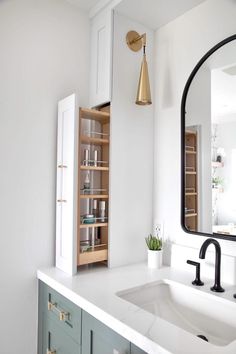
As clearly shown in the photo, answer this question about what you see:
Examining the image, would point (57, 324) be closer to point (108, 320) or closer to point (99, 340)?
point (99, 340)

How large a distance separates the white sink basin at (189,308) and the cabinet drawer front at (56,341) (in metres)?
0.33

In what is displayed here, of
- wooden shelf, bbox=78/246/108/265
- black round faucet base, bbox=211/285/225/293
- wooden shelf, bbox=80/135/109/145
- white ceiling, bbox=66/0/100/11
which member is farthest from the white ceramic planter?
white ceiling, bbox=66/0/100/11

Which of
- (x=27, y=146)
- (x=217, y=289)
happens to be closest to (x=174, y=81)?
(x=27, y=146)

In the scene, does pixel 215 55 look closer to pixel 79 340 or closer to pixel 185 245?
pixel 185 245

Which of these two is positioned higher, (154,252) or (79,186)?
(79,186)

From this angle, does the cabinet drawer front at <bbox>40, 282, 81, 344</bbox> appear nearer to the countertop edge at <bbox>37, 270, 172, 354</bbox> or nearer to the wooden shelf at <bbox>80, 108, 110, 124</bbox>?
the countertop edge at <bbox>37, 270, 172, 354</bbox>

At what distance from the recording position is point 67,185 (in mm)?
1611

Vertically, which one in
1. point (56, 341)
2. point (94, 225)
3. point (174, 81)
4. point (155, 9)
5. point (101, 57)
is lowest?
point (56, 341)

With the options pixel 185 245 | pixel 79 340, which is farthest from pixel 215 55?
pixel 79 340

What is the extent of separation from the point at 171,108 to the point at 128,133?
0.33m

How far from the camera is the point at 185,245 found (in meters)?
1.71

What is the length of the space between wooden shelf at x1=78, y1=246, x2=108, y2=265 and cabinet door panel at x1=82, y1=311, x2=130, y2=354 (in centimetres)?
38

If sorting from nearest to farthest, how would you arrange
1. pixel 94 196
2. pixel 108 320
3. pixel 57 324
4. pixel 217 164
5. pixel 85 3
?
1. pixel 108 320
2. pixel 57 324
3. pixel 217 164
4. pixel 94 196
5. pixel 85 3

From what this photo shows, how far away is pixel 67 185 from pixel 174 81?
964 mm
